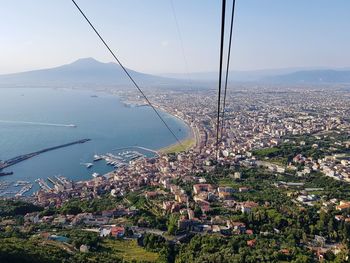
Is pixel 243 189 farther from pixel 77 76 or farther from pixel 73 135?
pixel 77 76

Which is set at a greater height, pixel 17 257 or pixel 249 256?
pixel 17 257

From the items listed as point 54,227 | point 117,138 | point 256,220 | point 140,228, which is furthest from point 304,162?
point 117,138

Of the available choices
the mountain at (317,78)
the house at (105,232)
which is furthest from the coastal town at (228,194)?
the mountain at (317,78)

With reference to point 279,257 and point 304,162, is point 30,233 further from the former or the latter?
point 304,162

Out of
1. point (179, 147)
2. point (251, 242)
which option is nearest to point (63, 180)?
point (179, 147)

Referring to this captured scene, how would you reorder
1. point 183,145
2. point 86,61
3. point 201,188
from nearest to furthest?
point 201,188, point 183,145, point 86,61
